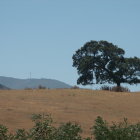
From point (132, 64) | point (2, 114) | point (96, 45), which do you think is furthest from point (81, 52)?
point (2, 114)

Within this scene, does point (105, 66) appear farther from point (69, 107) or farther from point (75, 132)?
point (75, 132)

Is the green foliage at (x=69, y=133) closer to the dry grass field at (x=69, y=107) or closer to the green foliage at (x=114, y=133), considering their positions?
the green foliage at (x=114, y=133)

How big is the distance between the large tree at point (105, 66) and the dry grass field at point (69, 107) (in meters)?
21.5

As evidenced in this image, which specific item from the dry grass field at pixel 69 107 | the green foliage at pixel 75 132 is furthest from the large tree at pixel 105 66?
the green foliage at pixel 75 132

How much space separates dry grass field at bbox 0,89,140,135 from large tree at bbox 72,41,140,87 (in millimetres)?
21536

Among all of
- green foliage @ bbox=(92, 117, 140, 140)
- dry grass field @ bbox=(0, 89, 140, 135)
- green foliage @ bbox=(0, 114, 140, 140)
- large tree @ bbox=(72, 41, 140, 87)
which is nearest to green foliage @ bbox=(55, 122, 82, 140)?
green foliage @ bbox=(0, 114, 140, 140)

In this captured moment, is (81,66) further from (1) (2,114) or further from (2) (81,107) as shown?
(1) (2,114)

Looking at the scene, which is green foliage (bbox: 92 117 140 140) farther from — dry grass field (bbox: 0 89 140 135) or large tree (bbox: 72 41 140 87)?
large tree (bbox: 72 41 140 87)

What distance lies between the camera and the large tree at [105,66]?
47.7 metres

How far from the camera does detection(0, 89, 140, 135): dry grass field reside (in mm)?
16391

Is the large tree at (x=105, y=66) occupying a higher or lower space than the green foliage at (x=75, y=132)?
higher

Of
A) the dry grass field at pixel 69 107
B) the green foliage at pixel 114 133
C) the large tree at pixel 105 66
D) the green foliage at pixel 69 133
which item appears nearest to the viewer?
the green foliage at pixel 114 133

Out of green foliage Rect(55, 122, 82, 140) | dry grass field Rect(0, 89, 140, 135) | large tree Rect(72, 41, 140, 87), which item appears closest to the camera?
green foliage Rect(55, 122, 82, 140)

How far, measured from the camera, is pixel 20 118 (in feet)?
53.9
